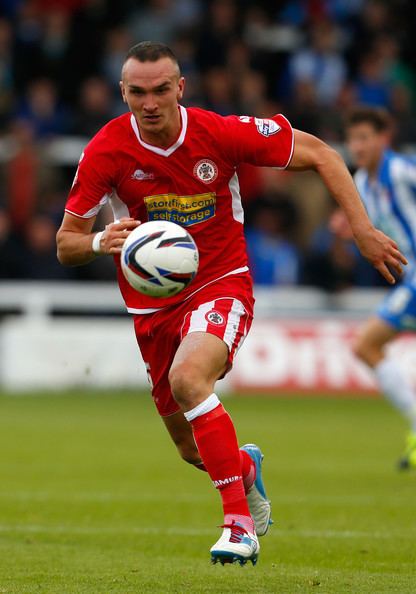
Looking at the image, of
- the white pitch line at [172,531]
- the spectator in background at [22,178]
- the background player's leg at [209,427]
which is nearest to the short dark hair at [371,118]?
the white pitch line at [172,531]

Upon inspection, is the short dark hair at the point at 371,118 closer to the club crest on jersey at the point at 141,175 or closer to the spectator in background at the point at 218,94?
the club crest on jersey at the point at 141,175

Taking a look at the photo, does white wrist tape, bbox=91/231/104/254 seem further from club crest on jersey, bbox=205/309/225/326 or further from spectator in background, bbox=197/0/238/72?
spectator in background, bbox=197/0/238/72

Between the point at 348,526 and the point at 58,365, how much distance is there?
33.4ft

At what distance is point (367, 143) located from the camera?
11.0 meters

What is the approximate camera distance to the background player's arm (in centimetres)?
596

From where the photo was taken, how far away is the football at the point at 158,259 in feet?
19.2

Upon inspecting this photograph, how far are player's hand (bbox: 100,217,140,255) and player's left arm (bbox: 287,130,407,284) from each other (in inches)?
40.3

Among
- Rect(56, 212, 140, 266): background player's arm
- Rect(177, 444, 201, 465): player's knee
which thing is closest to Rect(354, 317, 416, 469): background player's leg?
Rect(177, 444, 201, 465): player's knee

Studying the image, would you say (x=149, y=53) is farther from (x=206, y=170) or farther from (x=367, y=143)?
(x=367, y=143)

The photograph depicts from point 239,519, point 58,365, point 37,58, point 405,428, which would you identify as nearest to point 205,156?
point 239,519

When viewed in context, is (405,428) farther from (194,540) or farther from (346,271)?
(194,540)

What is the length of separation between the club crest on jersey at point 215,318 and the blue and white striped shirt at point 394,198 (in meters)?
5.08

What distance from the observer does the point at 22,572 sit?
622 cm

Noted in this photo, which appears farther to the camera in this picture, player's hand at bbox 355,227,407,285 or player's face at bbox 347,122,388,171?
player's face at bbox 347,122,388,171
